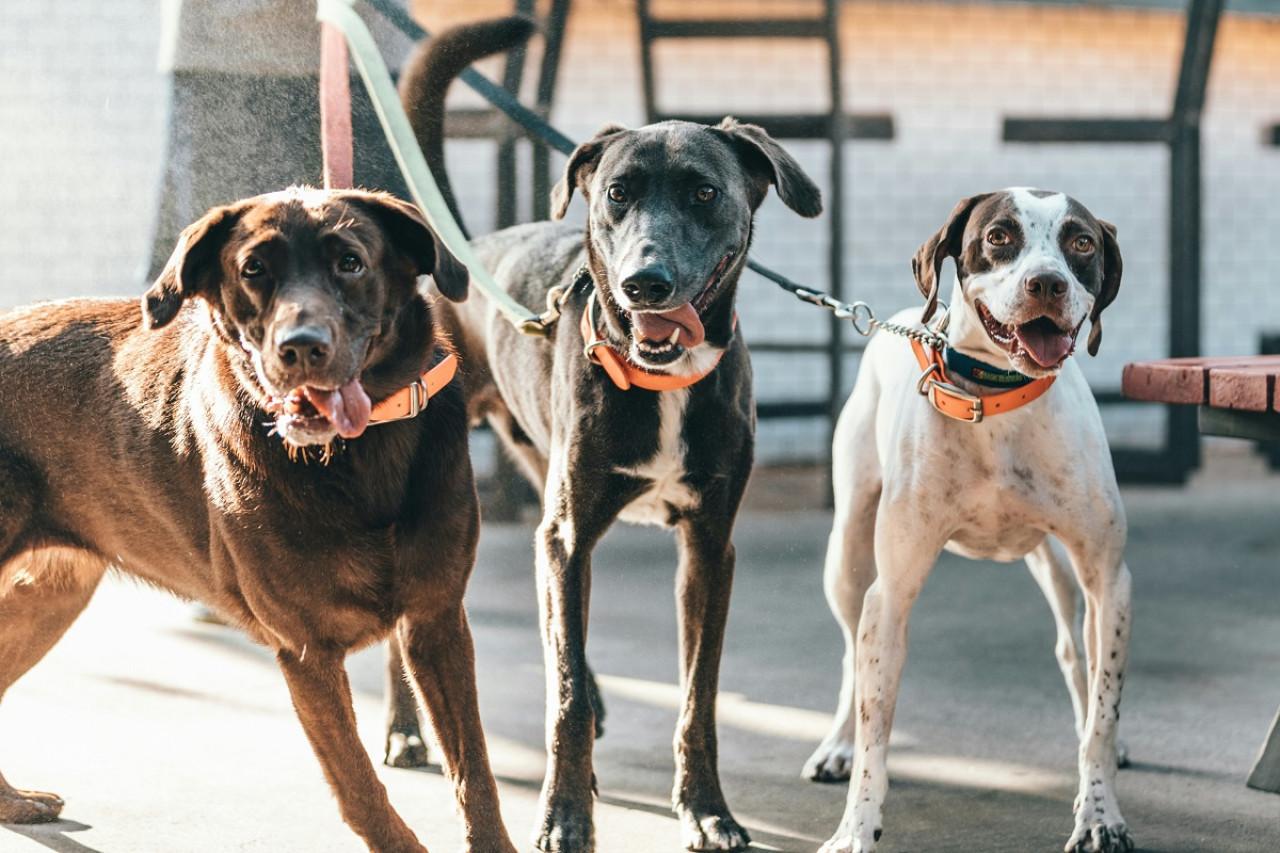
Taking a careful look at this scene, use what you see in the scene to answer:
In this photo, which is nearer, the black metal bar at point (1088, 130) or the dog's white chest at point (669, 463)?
the dog's white chest at point (669, 463)

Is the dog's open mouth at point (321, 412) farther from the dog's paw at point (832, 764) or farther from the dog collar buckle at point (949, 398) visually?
the dog's paw at point (832, 764)

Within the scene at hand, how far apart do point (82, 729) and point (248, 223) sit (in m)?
1.71

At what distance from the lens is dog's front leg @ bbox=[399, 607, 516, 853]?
2.25 m

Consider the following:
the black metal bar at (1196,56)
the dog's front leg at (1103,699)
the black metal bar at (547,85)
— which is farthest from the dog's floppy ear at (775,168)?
the black metal bar at (1196,56)

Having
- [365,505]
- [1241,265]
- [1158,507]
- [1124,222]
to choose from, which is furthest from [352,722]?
[1241,265]

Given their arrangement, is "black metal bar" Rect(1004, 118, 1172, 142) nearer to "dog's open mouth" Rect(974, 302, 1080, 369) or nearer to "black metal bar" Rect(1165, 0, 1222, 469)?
"black metal bar" Rect(1165, 0, 1222, 469)

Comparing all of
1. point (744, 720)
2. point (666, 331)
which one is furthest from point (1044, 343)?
point (744, 720)

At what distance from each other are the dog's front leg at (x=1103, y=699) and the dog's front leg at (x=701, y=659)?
2.02 ft

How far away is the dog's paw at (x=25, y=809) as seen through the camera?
269 cm

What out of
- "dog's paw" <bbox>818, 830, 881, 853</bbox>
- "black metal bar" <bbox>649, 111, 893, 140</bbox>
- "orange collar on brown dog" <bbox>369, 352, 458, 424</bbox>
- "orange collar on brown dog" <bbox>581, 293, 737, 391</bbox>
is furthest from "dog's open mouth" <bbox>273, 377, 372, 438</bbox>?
"black metal bar" <bbox>649, 111, 893, 140</bbox>

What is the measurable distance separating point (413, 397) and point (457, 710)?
0.51 meters

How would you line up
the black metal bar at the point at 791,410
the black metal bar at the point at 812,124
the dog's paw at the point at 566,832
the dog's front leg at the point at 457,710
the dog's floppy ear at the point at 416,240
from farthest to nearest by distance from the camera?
the black metal bar at the point at 791,410
the black metal bar at the point at 812,124
the dog's paw at the point at 566,832
the dog's front leg at the point at 457,710
the dog's floppy ear at the point at 416,240

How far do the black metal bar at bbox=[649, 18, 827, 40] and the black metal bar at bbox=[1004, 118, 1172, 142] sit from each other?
106 centimetres

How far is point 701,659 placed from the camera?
269 centimetres
